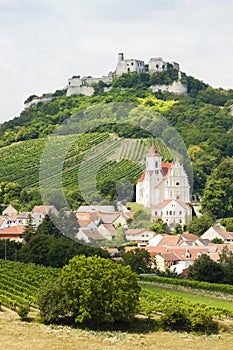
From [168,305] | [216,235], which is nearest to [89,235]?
[216,235]

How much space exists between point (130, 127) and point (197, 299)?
25.3m

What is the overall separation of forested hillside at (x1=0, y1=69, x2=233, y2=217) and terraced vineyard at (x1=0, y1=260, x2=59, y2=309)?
7132 millimetres

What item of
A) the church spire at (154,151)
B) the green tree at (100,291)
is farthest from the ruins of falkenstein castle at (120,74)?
the green tree at (100,291)

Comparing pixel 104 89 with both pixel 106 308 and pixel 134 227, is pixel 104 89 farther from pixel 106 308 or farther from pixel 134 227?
pixel 106 308

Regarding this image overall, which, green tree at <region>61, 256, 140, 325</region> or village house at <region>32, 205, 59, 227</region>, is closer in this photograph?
green tree at <region>61, 256, 140, 325</region>

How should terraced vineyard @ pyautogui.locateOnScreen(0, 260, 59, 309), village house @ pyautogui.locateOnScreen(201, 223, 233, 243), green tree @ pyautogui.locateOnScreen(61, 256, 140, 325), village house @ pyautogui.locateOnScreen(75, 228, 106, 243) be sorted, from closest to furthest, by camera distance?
green tree @ pyautogui.locateOnScreen(61, 256, 140, 325) < terraced vineyard @ pyautogui.locateOnScreen(0, 260, 59, 309) < village house @ pyautogui.locateOnScreen(75, 228, 106, 243) < village house @ pyautogui.locateOnScreen(201, 223, 233, 243)

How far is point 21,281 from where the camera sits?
33.8m

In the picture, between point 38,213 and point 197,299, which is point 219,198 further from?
point 197,299

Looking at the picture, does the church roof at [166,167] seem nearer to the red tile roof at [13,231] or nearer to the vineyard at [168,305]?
the red tile roof at [13,231]

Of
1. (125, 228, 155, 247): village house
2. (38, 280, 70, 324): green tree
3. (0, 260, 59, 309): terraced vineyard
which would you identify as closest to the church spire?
(125, 228, 155, 247): village house

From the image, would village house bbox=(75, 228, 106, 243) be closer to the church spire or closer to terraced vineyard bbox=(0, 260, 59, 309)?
terraced vineyard bbox=(0, 260, 59, 309)

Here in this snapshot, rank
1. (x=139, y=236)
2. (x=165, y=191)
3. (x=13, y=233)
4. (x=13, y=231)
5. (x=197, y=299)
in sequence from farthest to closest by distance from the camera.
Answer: (x=165, y=191) → (x=13, y=231) → (x=13, y=233) → (x=139, y=236) → (x=197, y=299)

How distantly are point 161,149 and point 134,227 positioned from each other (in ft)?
→ 32.0

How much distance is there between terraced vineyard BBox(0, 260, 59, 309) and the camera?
29883 mm
